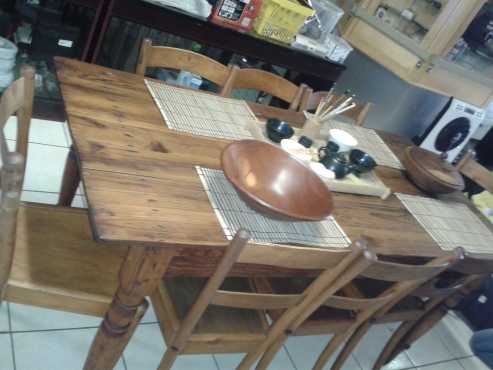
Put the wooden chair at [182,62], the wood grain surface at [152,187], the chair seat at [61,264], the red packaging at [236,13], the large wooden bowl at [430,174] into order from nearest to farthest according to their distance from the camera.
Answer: the wood grain surface at [152,187] < the chair seat at [61,264] < the wooden chair at [182,62] < the large wooden bowl at [430,174] < the red packaging at [236,13]

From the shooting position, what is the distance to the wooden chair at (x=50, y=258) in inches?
43.2

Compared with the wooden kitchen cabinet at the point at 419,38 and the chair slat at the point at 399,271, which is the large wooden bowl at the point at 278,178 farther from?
the wooden kitchen cabinet at the point at 419,38

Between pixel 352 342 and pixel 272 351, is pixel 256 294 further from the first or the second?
pixel 352 342

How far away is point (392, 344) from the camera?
76.4 inches

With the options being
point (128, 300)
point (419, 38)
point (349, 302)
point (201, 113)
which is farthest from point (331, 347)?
point (419, 38)

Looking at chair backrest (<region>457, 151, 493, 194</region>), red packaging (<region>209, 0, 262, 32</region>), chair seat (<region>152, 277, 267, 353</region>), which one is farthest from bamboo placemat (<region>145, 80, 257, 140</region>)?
chair backrest (<region>457, 151, 493, 194</region>)

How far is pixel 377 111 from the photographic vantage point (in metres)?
3.24

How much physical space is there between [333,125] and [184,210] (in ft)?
3.52

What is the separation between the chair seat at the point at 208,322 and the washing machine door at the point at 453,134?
236 cm

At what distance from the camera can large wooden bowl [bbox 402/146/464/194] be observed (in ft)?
5.82

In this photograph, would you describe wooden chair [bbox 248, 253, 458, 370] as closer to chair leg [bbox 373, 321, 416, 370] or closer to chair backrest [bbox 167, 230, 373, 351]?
chair backrest [bbox 167, 230, 373, 351]

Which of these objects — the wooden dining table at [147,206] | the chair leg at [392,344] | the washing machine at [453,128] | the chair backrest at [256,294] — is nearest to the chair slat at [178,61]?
the wooden dining table at [147,206]

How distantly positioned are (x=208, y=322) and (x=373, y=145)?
3.81 feet

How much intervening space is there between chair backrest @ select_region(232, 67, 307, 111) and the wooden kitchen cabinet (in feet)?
3.59
